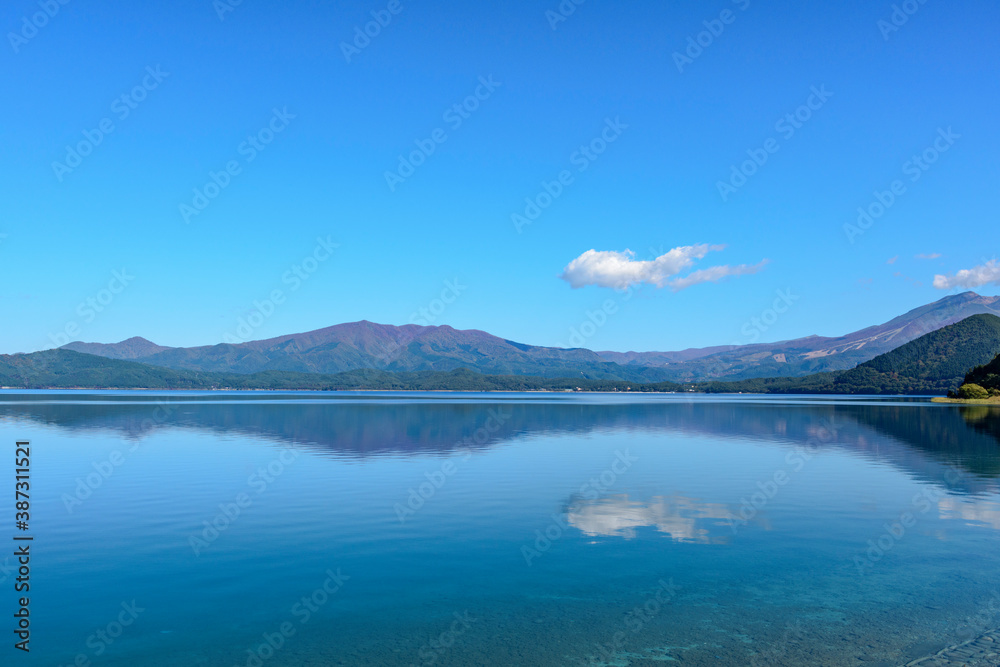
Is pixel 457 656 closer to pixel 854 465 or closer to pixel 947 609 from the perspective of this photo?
pixel 947 609

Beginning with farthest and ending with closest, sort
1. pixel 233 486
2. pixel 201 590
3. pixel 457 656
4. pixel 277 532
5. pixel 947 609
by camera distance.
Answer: pixel 233 486
pixel 277 532
pixel 201 590
pixel 947 609
pixel 457 656

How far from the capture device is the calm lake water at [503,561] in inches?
590

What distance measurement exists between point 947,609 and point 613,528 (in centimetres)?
1212

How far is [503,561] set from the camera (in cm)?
2191

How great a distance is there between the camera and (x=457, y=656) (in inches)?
560

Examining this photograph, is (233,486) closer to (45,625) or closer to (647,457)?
(45,625)

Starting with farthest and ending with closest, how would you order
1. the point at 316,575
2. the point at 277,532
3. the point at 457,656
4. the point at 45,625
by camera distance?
1. the point at 277,532
2. the point at 316,575
3. the point at 45,625
4. the point at 457,656

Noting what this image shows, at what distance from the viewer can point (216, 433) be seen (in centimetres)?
7381

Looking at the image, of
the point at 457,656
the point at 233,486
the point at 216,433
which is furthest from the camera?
the point at 216,433

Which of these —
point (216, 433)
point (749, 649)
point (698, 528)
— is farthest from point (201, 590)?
point (216, 433)

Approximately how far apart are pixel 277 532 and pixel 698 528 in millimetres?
17777

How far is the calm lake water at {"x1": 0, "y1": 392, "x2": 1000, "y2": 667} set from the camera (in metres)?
15.0

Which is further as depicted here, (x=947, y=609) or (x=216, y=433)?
(x=216, y=433)

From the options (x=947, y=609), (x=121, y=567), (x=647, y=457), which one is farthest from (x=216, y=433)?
(x=947, y=609)
